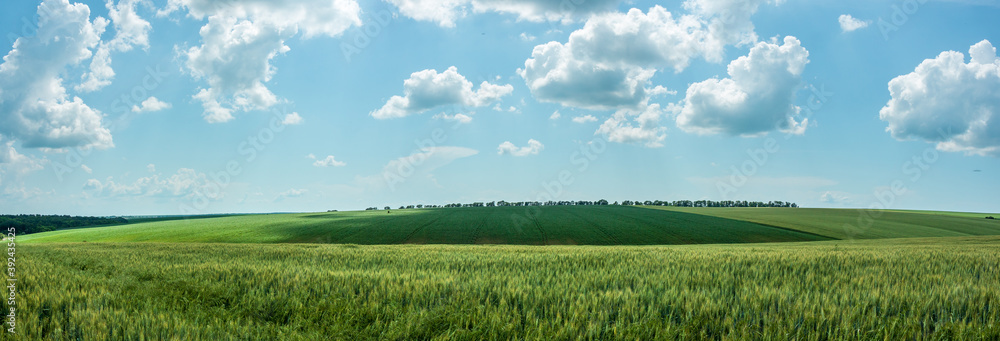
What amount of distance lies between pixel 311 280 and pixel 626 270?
568 centimetres

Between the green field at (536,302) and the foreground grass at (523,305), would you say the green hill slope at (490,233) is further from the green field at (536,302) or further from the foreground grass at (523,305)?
the foreground grass at (523,305)

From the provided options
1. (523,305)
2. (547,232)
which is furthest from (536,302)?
(547,232)

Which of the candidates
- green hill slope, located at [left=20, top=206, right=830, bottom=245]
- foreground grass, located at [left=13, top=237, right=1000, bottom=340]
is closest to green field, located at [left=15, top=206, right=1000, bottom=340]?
foreground grass, located at [left=13, top=237, right=1000, bottom=340]

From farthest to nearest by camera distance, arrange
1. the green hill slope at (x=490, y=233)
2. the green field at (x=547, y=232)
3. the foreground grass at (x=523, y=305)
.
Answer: the green field at (x=547, y=232) < the green hill slope at (x=490, y=233) < the foreground grass at (x=523, y=305)

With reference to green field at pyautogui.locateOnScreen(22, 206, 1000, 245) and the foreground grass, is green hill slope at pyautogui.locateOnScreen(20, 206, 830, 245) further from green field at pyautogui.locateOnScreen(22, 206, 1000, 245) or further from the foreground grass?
the foreground grass

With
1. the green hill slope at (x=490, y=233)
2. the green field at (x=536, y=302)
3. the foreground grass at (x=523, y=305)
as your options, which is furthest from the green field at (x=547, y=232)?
the foreground grass at (x=523, y=305)

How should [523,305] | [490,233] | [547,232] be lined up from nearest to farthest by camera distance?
[523,305]
[490,233]
[547,232]

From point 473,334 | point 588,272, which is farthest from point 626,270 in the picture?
point 473,334

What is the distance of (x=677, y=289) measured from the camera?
611 centimetres

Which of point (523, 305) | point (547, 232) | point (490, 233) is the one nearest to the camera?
point (523, 305)

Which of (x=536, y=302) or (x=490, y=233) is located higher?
(x=536, y=302)

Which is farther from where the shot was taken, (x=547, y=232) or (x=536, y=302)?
(x=547, y=232)

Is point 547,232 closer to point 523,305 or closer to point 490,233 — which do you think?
point 490,233

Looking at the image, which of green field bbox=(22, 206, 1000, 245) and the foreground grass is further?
green field bbox=(22, 206, 1000, 245)
